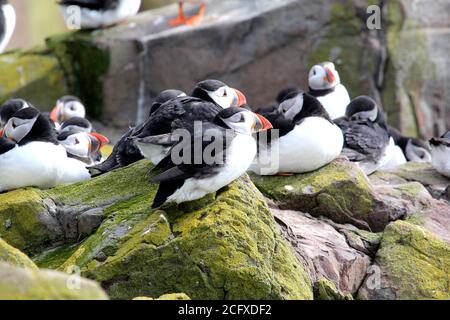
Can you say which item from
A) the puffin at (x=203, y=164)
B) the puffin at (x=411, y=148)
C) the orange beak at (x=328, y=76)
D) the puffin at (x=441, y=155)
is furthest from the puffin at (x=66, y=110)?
the puffin at (x=203, y=164)

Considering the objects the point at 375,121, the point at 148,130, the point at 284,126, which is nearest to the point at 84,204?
the point at 148,130

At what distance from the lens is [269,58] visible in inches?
614

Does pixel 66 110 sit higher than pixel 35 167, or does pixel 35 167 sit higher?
pixel 35 167

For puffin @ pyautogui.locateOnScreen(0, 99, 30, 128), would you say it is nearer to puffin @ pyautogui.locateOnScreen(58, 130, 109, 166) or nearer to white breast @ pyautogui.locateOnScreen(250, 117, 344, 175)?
puffin @ pyautogui.locateOnScreen(58, 130, 109, 166)

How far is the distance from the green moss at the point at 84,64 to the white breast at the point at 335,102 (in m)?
4.58

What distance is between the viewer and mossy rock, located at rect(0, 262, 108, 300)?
5.96 m

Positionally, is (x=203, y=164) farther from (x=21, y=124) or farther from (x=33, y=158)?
(x=21, y=124)

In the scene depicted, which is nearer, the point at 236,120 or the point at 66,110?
the point at 236,120

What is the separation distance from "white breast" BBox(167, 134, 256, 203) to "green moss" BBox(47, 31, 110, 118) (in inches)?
339

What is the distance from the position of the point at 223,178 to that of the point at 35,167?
1.77 m

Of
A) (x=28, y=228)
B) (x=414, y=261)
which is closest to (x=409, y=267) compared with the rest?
(x=414, y=261)

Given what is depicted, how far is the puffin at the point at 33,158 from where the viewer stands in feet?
27.6

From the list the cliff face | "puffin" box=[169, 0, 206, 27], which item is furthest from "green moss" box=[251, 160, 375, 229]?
"puffin" box=[169, 0, 206, 27]
